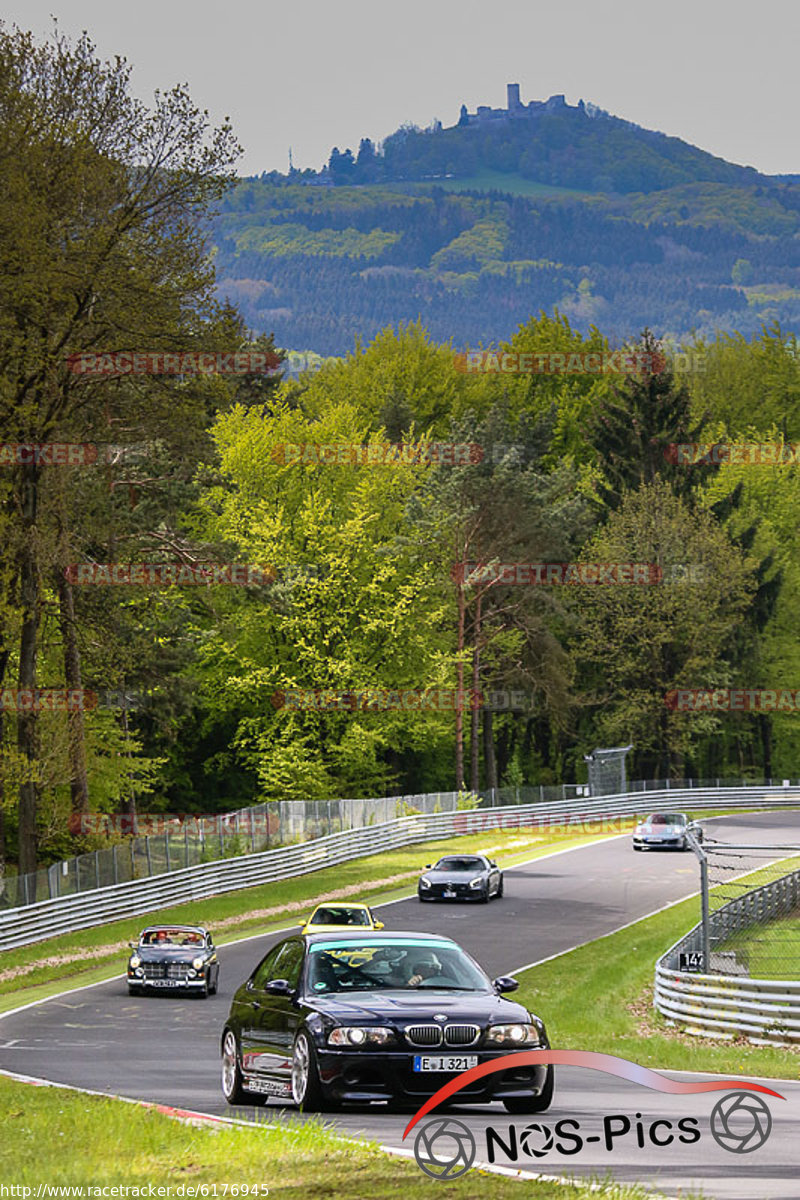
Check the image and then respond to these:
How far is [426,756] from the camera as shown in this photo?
96000mm

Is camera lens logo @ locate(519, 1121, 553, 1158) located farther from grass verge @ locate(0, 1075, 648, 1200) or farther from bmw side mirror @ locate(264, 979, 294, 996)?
bmw side mirror @ locate(264, 979, 294, 996)

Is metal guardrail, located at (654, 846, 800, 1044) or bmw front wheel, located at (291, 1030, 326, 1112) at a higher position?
bmw front wheel, located at (291, 1030, 326, 1112)

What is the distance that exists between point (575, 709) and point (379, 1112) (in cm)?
8097

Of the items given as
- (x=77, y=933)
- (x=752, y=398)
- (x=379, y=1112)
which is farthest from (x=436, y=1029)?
(x=752, y=398)

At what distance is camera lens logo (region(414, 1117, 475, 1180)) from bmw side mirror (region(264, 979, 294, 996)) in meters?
1.86

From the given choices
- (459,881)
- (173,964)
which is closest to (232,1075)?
(173,964)

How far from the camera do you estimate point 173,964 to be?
94.2 feet

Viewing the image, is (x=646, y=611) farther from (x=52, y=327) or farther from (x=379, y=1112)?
(x=379, y=1112)

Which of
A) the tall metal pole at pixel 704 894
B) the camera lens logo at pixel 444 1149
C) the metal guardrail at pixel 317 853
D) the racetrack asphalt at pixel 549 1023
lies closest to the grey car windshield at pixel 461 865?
the racetrack asphalt at pixel 549 1023

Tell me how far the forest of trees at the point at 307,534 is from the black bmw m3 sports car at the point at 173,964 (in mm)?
12439

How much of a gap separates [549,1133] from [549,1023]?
1462 centimetres

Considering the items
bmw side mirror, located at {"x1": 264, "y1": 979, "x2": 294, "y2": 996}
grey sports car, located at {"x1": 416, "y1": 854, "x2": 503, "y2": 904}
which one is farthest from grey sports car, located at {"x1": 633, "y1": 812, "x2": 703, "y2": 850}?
bmw side mirror, located at {"x1": 264, "y1": 979, "x2": 294, "y2": 996}

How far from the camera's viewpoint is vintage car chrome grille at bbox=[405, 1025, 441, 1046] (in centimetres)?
1181

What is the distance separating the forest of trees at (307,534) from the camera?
132ft
